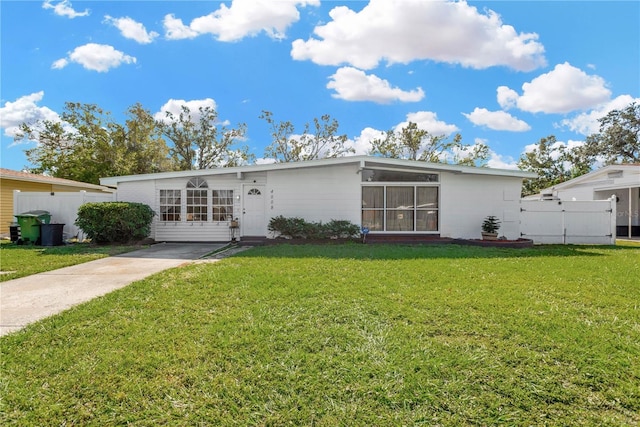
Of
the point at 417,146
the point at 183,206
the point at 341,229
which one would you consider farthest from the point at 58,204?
the point at 417,146

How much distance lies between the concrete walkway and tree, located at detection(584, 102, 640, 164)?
113 feet

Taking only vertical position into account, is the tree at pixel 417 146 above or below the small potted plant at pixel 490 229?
above

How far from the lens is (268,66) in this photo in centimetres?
1543

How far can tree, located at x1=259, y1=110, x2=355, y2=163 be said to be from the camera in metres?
28.8

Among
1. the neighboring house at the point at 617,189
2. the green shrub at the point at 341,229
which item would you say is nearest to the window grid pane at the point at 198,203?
the green shrub at the point at 341,229

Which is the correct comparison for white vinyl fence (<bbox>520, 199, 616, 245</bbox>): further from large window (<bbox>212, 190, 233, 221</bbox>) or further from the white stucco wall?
large window (<bbox>212, 190, 233, 221</bbox>)

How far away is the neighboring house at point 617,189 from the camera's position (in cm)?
1555

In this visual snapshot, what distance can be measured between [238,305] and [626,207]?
2237cm

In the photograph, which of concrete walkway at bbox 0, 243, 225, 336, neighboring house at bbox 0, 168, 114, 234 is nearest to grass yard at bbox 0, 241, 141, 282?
concrete walkway at bbox 0, 243, 225, 336

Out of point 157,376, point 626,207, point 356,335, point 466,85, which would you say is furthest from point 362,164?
point 626,207

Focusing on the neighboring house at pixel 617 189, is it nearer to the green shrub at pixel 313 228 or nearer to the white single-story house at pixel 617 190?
the white single-story house at pixel 617 190

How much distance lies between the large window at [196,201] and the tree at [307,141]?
16994 mm

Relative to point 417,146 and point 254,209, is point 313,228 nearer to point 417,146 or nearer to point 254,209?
point 254,209

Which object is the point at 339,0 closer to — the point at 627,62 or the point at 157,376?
the point at 157,376
